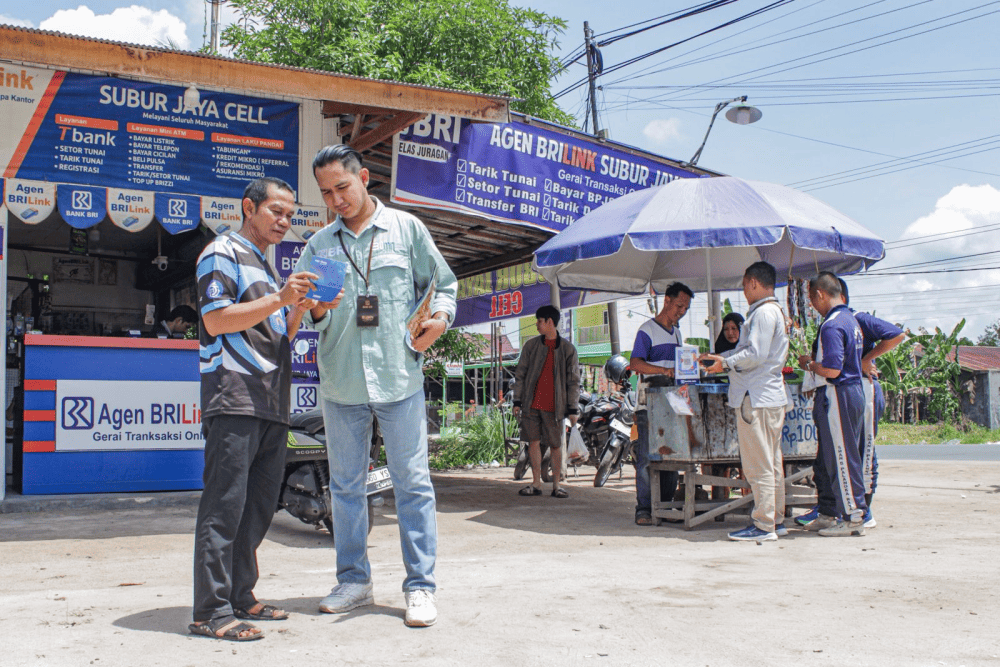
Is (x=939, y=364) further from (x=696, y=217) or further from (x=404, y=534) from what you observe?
(x=404, y=534)

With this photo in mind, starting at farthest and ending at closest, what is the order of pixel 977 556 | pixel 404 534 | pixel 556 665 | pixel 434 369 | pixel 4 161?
1. pixel 434 369
2. pixel 4 161
3. pixel 977 556
4. pixel 404 534
5. pixel 556 665

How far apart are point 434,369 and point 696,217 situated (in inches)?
488

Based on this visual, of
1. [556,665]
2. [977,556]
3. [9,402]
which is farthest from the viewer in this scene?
[9,402]

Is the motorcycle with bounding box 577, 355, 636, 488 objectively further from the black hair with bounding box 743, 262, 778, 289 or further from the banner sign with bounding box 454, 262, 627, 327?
the black hair with bounding box 743, 262, 778, 289

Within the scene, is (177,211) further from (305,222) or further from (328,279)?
(328,279)

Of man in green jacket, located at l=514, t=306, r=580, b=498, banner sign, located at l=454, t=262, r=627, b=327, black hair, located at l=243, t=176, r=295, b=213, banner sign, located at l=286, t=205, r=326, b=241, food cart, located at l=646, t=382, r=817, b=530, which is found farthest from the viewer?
banner sign, located at l=454, t=262, r=627, b=327

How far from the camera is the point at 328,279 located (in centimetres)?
308

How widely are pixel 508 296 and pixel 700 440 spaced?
6.32m

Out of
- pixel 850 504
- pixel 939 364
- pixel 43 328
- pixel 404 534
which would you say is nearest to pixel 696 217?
pixel 850 504

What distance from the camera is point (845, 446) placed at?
5750 mm

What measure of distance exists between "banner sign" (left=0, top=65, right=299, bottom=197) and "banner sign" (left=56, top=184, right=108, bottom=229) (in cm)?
7

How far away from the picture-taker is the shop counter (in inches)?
259

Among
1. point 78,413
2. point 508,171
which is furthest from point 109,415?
point 508,171

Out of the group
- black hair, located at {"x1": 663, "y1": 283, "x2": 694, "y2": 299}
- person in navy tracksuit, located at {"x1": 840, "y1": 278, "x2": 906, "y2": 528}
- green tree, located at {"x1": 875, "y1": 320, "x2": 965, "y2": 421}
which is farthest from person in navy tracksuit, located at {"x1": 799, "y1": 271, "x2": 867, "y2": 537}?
green tree, located at {"x1": 875, "y1": 320, "x2": 965, "y2": 421}
